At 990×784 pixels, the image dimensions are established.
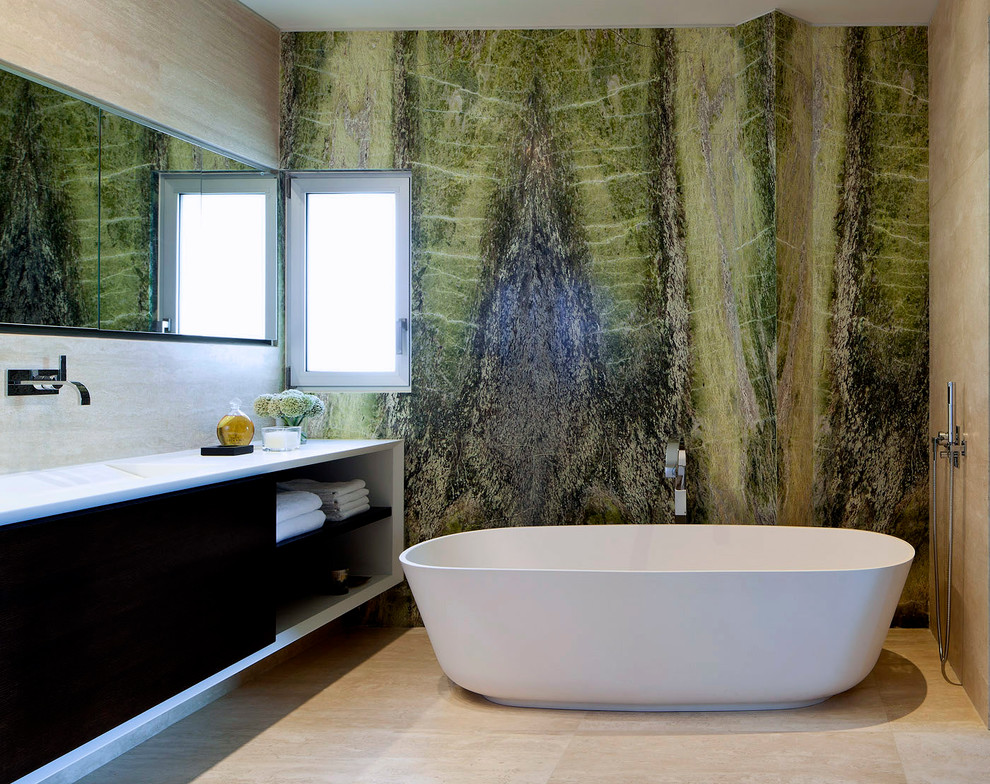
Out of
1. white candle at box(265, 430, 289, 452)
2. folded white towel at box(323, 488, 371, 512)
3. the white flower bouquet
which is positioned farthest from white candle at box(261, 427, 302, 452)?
folded white towel at box(323, 488, 371, 512)

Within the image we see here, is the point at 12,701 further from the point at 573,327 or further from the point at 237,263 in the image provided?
the point at 573,327

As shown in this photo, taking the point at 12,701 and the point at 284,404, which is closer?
the point at 12,701

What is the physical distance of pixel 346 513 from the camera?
3.33 meters

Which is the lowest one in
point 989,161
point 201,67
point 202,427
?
point 202,427

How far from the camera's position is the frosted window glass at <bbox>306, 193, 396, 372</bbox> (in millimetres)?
3865

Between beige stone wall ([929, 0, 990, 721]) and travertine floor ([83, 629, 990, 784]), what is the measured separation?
31 centimetres

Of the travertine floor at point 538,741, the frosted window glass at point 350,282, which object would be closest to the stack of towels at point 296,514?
the travertine floor at point 538,741

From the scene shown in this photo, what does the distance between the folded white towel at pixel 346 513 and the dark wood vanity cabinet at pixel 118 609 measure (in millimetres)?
672

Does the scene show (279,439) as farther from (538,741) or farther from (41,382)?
(538,741)

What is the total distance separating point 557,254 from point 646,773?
2163 millimetres

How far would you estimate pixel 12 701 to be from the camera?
5.41 feet

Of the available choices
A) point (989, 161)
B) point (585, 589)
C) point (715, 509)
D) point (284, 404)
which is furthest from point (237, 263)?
point (989, 161)

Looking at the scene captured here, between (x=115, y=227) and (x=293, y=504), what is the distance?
3.50 ft

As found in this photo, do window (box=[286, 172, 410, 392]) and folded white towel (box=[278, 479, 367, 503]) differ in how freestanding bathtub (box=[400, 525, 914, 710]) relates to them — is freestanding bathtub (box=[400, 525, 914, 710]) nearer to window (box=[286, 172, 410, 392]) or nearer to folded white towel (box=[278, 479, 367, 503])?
folded white towel (box=[278, 479, 367, 503])
